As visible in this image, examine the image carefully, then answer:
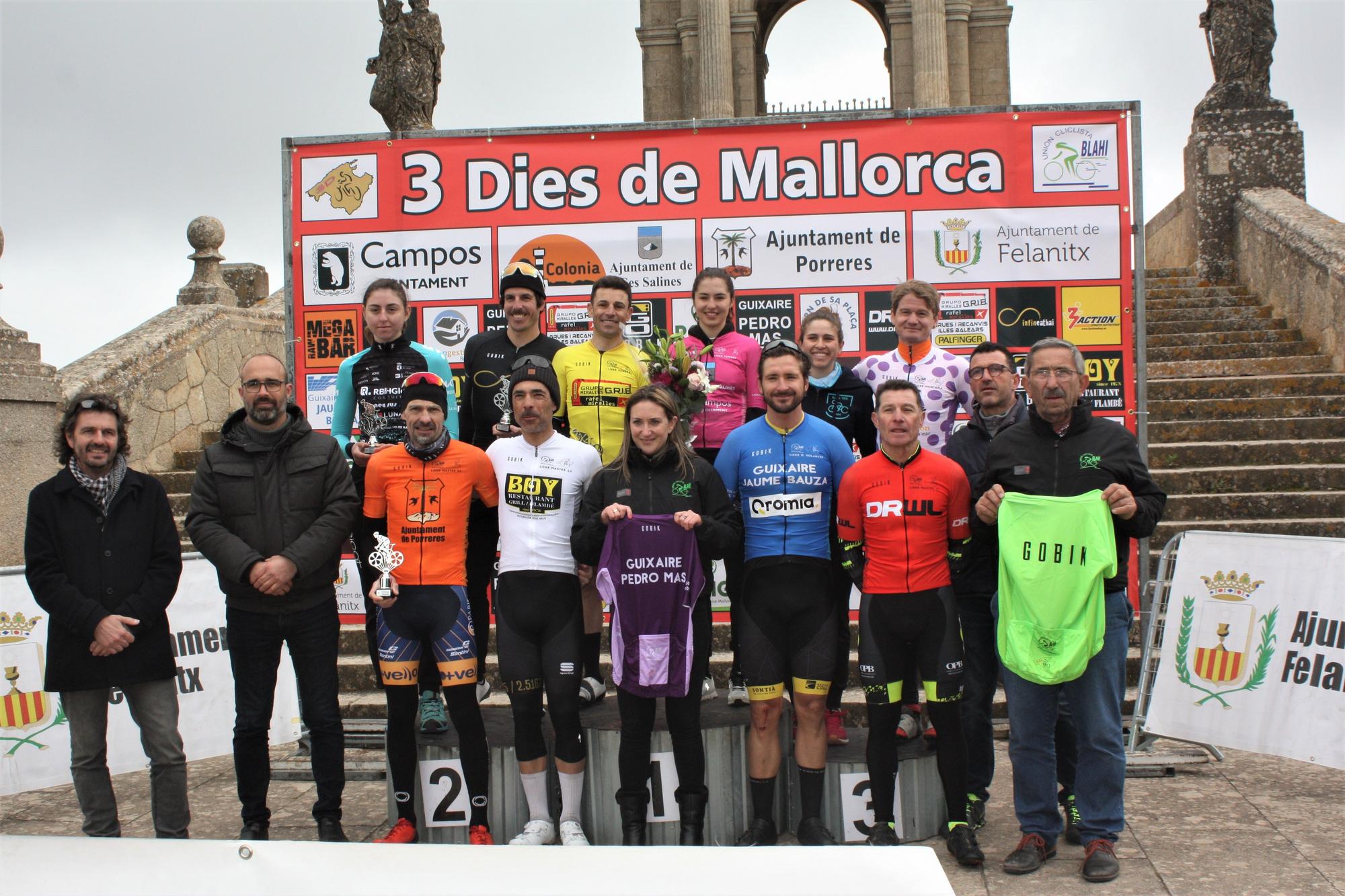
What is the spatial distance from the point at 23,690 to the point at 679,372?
3.78m

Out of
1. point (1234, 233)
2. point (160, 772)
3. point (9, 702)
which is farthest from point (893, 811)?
point (1234, 233)

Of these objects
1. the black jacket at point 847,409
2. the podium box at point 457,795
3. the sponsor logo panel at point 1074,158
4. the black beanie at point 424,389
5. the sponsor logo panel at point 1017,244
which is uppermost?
the sponsor logo panel at point 1074,158

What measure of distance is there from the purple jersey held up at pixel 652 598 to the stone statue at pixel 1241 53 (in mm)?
10607

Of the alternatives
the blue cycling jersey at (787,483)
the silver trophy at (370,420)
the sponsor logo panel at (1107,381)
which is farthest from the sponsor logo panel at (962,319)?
the silver trophy at (370,420)

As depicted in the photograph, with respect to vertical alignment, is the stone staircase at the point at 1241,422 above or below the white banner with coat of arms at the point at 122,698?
above

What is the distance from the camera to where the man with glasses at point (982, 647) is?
15.4 ft

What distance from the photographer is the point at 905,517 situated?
4.46 metres

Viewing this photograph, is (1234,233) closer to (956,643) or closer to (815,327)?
(815,327)

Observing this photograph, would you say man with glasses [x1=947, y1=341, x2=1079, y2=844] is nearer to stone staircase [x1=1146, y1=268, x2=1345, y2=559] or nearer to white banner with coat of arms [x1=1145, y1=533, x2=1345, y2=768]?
white banner with coat of arms [x1=1145, y1=533, x2=1345, y2=768]

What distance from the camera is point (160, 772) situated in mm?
4574

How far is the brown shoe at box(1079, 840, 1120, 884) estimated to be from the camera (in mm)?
4203

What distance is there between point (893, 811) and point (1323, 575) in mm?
2619

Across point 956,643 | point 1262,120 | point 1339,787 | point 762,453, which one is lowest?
point 1339,787

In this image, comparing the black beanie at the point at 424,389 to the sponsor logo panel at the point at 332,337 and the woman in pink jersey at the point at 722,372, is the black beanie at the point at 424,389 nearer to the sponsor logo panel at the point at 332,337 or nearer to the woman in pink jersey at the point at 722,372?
the woman in pink jersey at the point at 722,372
